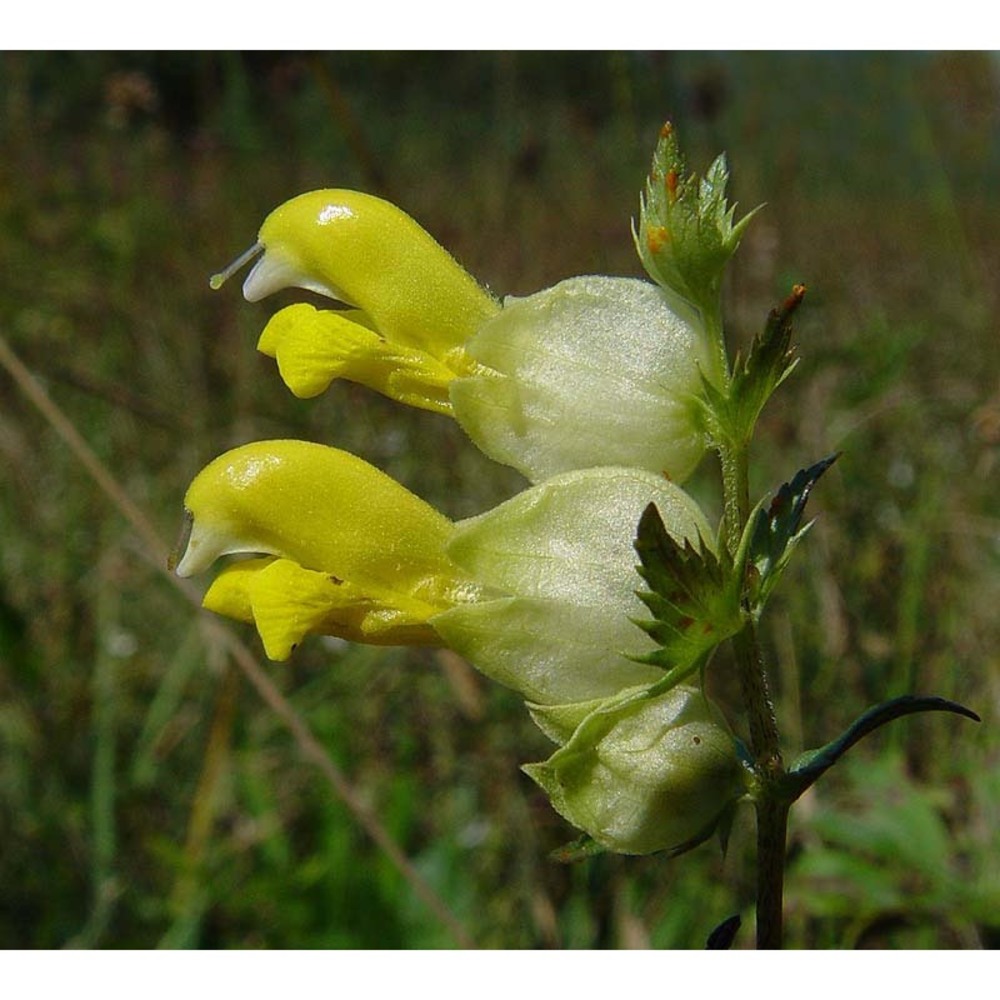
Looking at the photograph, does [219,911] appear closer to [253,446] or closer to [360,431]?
[253,446]

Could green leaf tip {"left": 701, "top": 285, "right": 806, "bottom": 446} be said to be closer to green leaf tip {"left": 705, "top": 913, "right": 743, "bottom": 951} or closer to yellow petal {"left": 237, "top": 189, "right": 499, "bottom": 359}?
yellow petal {"left": 237, "top": 189, "right": 499, "bottom": 359}

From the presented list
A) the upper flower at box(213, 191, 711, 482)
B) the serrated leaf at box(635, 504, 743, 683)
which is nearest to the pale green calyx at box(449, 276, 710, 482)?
the upper flower at box(213, 191, 711, 482)

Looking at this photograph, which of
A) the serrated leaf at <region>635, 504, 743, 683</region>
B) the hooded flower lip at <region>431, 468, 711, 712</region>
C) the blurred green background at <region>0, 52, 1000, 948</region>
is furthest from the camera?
the blurred green background at <region>0, 52, 1000, 948</region>

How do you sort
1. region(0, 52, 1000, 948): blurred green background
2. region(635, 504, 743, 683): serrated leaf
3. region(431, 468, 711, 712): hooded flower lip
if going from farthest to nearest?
1. region(0, 52, 1000, 948): blurred green background
2. region(431, 468, 711, 712): hooded flower lip
3. region(635, 504, 743, 683): serrated leaf

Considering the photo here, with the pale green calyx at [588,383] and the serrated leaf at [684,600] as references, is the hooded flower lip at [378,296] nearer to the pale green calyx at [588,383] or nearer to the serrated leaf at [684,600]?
the pale green calyx at [588,383]

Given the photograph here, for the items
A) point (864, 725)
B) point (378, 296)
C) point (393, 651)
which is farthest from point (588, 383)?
point (393, 651)

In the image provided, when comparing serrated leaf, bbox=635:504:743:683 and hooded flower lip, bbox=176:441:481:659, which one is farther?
hooded flower lip, bbox=176:441:481:659

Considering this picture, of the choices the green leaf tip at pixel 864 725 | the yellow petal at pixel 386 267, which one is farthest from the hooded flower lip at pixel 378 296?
the green leaf tip at pixel 864 725

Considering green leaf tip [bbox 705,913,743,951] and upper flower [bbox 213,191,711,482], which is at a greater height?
upper flower [bbox 213,191,711,482]
